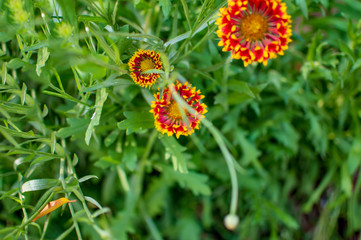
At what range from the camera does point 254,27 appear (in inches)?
24.2

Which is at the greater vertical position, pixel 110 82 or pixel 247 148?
pixel 110 82

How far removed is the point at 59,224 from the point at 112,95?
0.55 meters

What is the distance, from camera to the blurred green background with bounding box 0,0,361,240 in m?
0.62

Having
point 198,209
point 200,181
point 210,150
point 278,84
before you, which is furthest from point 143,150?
point 198,209

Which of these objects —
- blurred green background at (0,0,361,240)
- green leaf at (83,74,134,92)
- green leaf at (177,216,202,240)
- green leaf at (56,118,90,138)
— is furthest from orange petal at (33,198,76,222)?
green leaf at (177,216,202,240)

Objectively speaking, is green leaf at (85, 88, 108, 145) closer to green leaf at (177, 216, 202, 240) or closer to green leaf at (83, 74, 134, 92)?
green leaf at (83, 74, 134, 92)

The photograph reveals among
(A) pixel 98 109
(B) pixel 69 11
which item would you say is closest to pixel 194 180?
(A) pixel 98 109

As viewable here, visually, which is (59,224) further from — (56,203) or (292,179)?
(292,179)

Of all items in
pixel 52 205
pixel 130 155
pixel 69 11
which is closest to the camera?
pixel 69 11

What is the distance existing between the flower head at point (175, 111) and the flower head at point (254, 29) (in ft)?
0.37

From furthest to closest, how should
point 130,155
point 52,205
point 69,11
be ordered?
point 130,155 → point 52,205 → point 69,11

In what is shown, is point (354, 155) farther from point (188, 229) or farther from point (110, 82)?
point (110, 82)

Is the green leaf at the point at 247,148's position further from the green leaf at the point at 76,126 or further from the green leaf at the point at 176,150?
the green leaf at the point at 76,126

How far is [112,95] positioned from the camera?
0.70 metres
